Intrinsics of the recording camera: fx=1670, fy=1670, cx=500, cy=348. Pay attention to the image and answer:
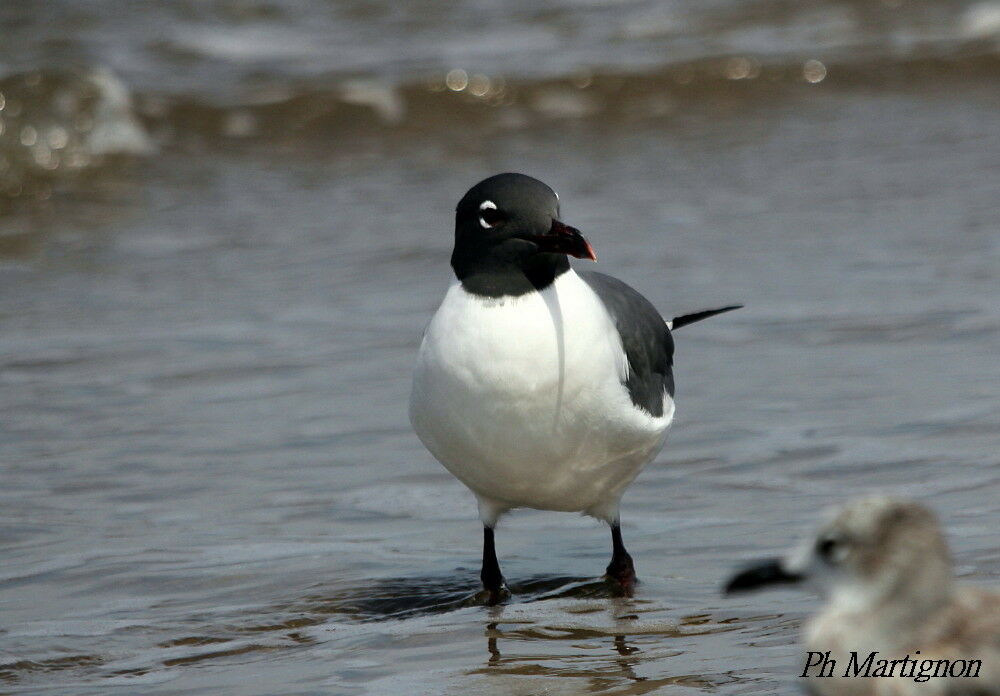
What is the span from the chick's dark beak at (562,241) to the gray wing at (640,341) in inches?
16.0

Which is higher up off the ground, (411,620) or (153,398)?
(153,398)

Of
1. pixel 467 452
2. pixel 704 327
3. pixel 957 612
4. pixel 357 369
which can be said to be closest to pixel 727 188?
pixel 704 327

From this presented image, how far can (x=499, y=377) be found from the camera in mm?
4605

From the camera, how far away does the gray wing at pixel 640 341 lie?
4.98 meters

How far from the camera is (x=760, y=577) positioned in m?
3.12

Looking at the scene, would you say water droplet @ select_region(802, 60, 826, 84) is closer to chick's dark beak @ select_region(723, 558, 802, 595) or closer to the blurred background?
the blurred background

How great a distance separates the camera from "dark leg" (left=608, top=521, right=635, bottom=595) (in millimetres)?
4945

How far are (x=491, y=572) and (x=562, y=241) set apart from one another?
42.1 inches

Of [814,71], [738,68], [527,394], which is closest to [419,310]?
[527,394]

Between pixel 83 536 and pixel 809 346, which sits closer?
pixel 83 536

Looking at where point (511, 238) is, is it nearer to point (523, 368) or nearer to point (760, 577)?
point (523, 368)

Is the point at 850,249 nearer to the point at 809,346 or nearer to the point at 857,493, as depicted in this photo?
the point at 809,346

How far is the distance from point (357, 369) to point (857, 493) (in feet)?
8.36

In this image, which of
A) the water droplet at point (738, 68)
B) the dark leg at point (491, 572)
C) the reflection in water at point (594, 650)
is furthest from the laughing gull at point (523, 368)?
the water droplet at point (738, 68)
